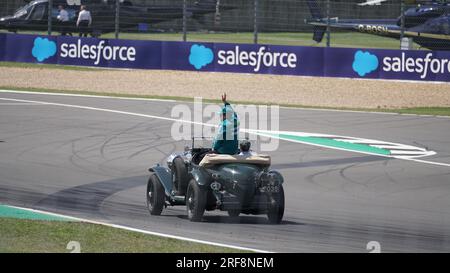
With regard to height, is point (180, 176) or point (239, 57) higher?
point (239, 57)

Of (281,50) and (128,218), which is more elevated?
(281,50)

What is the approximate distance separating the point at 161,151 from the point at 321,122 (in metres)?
5.88

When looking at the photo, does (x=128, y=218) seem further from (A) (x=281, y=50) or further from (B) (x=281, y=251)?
(A) (x=281, y=50)

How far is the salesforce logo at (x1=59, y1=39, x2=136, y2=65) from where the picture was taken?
31578 millimetres

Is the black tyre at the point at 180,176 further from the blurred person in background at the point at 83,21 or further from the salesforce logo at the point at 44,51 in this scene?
the blurred person in background at the point at 83,21

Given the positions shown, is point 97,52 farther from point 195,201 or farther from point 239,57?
point 195,201

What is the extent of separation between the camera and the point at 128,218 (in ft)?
41.9

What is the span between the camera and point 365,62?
2922 centimetres

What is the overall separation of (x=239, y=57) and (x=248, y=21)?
38.5 ft

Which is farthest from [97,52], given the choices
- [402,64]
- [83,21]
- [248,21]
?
[248,21]

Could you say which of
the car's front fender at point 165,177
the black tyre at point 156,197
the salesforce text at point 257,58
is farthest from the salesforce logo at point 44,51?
the black tyre at point 156,197

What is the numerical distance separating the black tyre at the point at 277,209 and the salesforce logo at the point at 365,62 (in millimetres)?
17406

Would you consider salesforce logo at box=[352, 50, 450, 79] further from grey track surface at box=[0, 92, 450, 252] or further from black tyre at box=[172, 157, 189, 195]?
black tyre at box=[172, 157, 189, 195]
